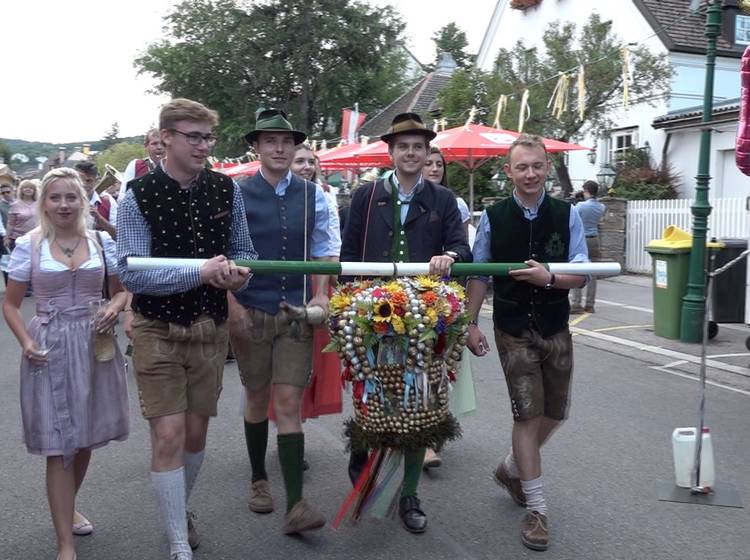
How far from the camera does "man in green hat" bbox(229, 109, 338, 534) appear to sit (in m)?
3.96

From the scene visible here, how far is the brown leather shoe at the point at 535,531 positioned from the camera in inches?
148

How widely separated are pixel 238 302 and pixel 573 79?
16.2 meters

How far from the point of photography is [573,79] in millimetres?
18484

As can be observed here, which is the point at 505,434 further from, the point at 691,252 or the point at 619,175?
the point at 619,175

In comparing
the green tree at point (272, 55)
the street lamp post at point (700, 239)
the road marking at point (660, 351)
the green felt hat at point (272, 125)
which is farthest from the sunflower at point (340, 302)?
the green tree at point (272, 55)

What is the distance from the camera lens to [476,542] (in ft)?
12.6

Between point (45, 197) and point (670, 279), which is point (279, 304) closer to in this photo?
point (45, 197)

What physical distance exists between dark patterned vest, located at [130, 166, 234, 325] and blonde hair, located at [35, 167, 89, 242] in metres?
0.40

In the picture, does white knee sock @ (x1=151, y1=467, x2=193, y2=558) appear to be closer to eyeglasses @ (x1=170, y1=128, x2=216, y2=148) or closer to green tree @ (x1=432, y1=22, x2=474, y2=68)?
eyeglasses @ (x1=170, y1=128, x2=216, y2=148)

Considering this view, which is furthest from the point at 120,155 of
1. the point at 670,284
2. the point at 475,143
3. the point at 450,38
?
the point at 670,284

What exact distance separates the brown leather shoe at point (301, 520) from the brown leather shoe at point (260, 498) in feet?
1.19

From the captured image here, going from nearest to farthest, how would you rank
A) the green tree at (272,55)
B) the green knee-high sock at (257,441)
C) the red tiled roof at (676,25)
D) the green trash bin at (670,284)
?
1. the green knee-high sock at (257,441)
2. the green trash bin at (670,284)
3. the red tiled roof at (676,25)
4. the green tree at (272,55)

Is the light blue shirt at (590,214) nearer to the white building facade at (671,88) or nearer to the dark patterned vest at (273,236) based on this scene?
the white building facade at (671,88)

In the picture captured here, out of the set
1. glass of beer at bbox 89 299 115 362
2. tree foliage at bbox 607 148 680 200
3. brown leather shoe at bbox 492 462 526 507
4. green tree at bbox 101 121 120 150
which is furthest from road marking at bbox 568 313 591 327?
green tree at bbox 101 121 120 150
